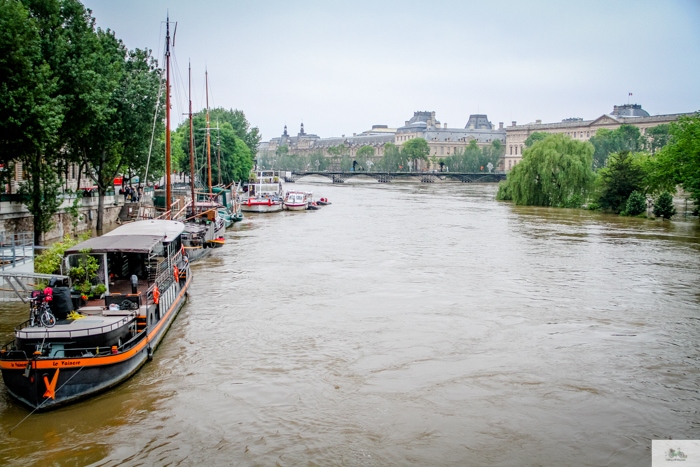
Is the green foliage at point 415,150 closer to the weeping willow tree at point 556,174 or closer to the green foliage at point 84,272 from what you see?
the weeping willow tree at point 556,174

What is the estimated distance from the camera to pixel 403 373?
15.8 metres

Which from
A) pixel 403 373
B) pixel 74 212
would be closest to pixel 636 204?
pixel 74 212

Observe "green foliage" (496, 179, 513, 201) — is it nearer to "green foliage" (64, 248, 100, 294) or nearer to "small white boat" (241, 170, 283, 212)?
"small white boat" (241, 170, 283, 212)

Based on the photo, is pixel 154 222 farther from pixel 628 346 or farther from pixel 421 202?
pixel 421 202

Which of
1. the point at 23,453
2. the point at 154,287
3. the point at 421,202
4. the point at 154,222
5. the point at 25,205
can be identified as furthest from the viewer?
the point at 421,202

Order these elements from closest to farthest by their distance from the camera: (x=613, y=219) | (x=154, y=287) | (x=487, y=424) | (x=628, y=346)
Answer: (x=487, y=424)
(x=154, y=287)
(x=628, y=346)
(x=613, y=219)

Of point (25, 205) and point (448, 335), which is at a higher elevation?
point (25, 205)

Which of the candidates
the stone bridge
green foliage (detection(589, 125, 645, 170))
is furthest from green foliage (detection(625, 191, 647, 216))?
the stone bridge

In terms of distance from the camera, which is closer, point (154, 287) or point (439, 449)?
point (439, 449)

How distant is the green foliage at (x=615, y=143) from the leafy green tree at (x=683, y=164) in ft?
187

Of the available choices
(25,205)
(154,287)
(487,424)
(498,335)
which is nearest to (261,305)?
(154,287)

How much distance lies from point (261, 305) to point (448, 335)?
713cm

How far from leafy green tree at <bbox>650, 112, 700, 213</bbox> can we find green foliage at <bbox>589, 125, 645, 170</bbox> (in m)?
57.1

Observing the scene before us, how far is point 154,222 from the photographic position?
22109 millimetres
